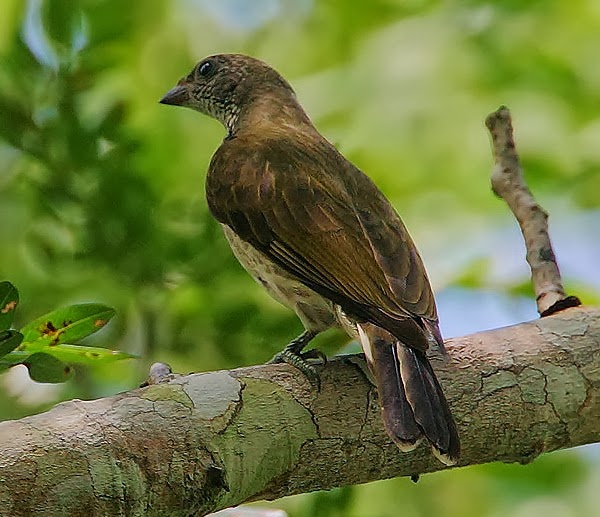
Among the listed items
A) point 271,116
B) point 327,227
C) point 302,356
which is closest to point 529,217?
point 327,227

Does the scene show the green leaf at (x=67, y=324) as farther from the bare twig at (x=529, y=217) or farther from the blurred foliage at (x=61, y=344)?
the bare twig at (x=529, y=217)

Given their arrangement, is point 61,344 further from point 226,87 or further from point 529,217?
point 226,87

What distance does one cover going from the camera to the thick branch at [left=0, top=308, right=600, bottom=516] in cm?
194

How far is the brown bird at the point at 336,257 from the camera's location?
99.7 inches

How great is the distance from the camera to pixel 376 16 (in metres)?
5.23

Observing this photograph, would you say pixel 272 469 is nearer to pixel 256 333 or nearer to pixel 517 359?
pixel 517 359

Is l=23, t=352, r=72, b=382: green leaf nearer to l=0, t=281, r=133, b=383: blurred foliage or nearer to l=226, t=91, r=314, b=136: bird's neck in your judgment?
l=0, t=281, r=133, b=383: blurred foliage

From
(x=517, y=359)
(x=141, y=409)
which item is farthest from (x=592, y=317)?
(x=141, y=409)

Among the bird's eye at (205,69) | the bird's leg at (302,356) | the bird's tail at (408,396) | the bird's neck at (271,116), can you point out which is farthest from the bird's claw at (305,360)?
the bird's eye at (205,69)

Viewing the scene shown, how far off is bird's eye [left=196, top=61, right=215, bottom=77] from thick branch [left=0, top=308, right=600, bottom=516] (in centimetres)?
203

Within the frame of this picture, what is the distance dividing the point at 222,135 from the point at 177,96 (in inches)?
17.6

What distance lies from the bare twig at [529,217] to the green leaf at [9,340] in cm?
150

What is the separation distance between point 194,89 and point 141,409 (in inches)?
101

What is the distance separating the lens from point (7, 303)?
6.93ft
